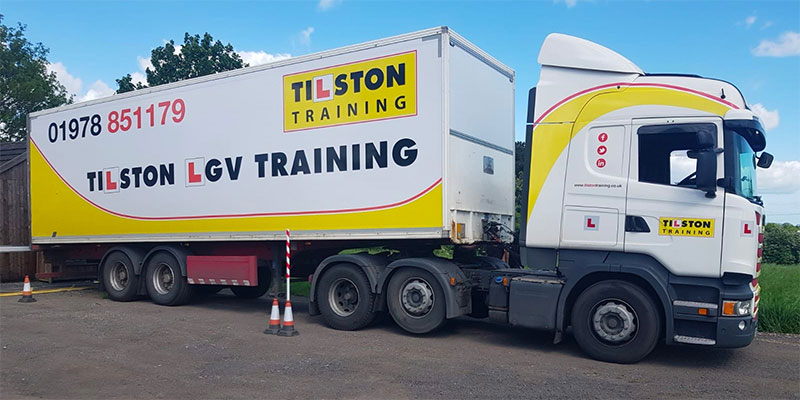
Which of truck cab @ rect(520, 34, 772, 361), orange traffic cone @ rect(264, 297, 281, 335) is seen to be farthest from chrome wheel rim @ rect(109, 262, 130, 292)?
truck cab @ rect(520, 34, 772, 361)

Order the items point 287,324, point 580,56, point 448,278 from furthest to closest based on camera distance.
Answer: point 287,324 → point 448,278 → point 580,56

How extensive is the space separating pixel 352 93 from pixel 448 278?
9.67 feet

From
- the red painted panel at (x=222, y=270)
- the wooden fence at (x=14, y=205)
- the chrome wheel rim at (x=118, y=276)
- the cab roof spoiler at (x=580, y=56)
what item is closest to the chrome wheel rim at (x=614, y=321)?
the cab roof spoiler at (x=580, y=56)

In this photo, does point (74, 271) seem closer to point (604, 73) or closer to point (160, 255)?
point (160, 255)

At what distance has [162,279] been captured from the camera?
468 inches

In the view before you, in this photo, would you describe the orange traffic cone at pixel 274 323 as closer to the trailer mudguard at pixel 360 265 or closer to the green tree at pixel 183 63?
the trailer mudguard at pixel 360 265

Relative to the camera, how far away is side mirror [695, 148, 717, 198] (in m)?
6.62

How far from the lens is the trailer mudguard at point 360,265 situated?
29.2ft

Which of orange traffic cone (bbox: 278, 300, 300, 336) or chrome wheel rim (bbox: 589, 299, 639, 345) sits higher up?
chrome wheel rim (bbox: 589, 299, 639, 345)

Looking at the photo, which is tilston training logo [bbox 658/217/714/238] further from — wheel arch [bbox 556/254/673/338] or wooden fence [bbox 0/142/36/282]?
wooden fence [bbox 0/142/36/282]

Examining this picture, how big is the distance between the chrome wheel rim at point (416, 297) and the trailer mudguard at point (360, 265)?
0.42 metres

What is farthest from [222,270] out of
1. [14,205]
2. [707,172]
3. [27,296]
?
[14,205]

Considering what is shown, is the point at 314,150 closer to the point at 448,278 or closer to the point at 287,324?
the point at 287,324

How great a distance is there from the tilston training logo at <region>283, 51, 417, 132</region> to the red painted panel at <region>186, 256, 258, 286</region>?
97.0 inches
